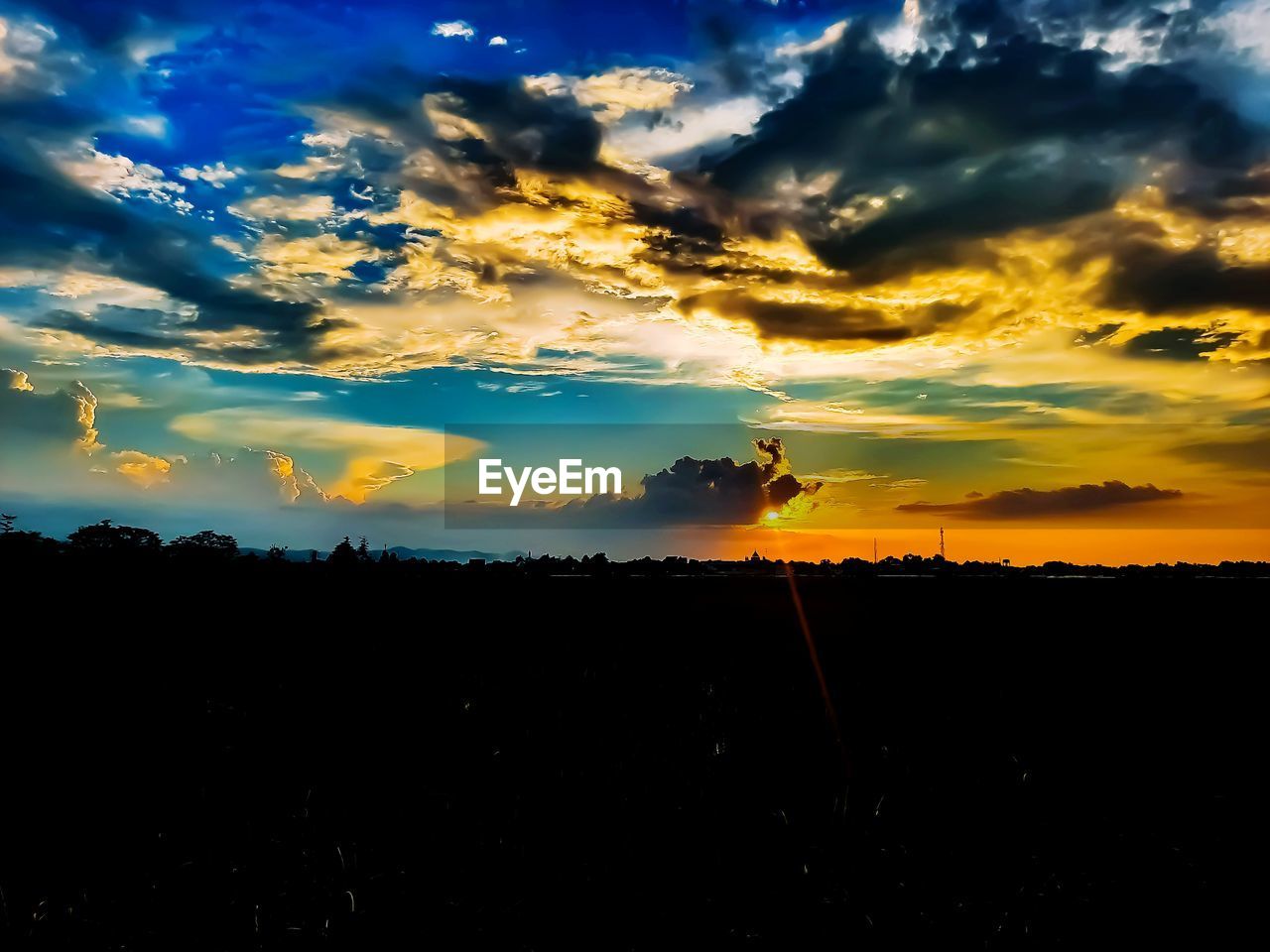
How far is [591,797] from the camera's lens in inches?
547

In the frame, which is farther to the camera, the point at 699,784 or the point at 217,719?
the point at 217,719

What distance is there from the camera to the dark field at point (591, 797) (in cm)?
1097

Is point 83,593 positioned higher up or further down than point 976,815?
higher up

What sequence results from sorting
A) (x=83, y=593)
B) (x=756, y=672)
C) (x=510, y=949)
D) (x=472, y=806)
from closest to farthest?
(x=510, y=949)
(x=472, y=806)
(x=756, y=672)
(x=83, y=593)

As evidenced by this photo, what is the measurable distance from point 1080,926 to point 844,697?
9.98 metres

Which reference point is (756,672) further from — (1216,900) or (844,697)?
(1216,900)

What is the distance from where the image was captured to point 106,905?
11000 mm

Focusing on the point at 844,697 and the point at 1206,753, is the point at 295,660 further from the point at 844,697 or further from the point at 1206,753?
the point at 1206,753

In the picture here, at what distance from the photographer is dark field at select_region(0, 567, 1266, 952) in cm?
1097

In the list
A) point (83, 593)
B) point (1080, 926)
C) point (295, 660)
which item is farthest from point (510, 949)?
point (83, 593)

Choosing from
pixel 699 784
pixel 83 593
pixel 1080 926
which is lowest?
pixel 1080 926

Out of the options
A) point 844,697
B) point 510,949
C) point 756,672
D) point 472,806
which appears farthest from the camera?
point 756,672

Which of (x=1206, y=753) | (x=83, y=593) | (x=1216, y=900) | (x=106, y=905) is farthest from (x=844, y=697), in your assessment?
(x=83, y=593)

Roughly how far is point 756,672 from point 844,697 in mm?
3519
